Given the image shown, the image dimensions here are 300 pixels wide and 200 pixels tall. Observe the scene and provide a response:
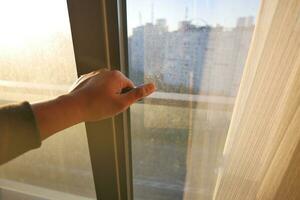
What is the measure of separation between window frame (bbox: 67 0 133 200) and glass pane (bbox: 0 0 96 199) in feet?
0.26

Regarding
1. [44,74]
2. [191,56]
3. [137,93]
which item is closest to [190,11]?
[191,56]

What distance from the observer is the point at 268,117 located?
18.4 inches

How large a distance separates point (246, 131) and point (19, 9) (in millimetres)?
601

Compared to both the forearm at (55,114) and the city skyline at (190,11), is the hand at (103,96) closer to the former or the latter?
the forearm at (55,114)

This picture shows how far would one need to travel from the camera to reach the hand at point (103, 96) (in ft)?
1.68

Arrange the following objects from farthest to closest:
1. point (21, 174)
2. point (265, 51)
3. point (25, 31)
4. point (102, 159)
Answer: point (21, 174)
point (102, 159)
point (25, 31)
point (265, 51)

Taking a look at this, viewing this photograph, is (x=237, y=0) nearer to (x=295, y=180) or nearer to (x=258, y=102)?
(x=258, y=102)

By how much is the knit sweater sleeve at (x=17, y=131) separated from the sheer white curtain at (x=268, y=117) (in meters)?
0.39

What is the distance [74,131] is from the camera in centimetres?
79

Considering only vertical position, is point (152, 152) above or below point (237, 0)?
below

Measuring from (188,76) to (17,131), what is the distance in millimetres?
375

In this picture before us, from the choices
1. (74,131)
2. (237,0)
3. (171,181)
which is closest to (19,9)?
(74,131)

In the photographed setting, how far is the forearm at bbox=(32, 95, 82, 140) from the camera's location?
1.52ft

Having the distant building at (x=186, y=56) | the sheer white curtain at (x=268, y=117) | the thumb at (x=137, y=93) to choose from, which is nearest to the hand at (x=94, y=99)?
the thumb at (x=137, y=93)
